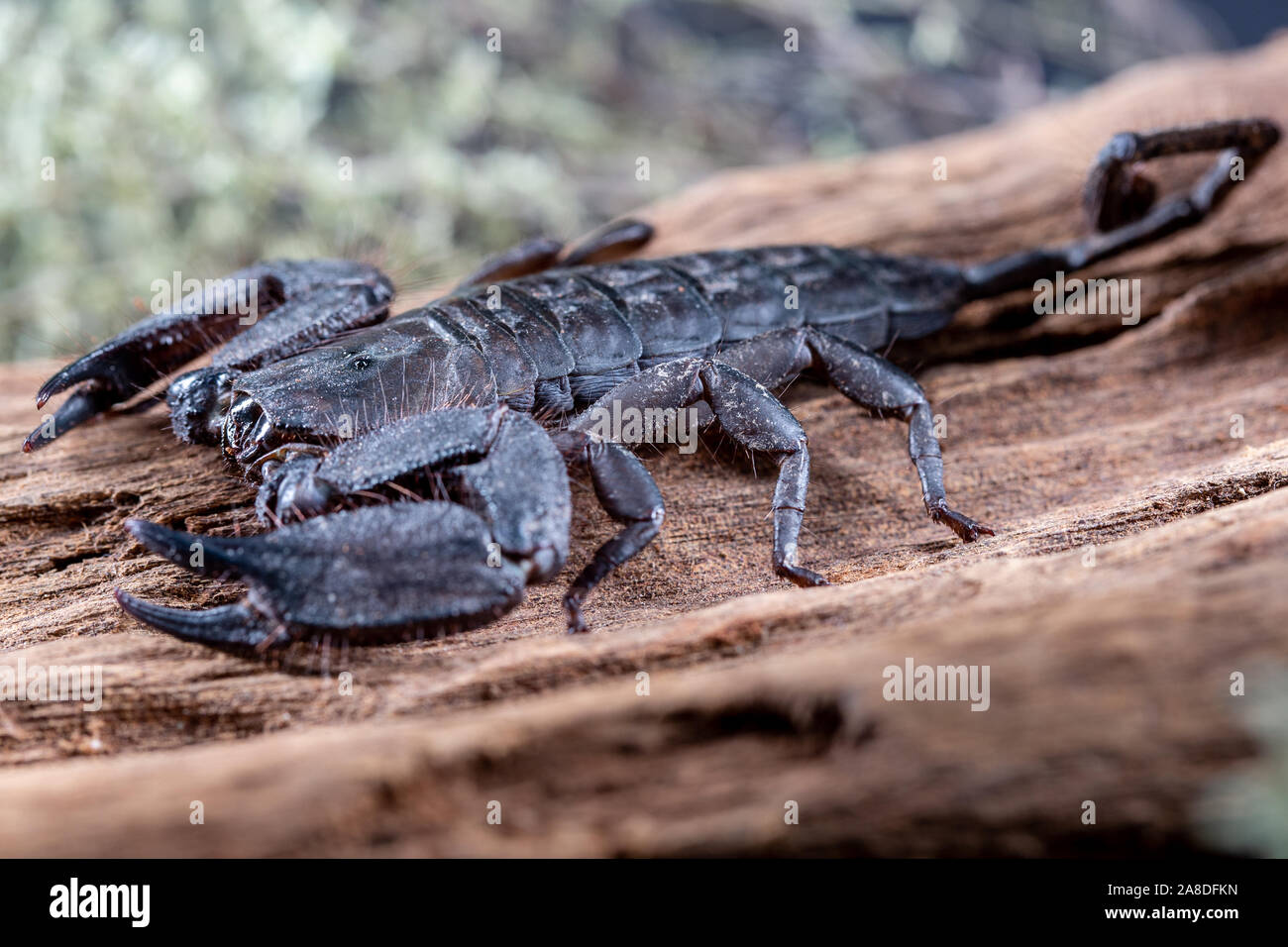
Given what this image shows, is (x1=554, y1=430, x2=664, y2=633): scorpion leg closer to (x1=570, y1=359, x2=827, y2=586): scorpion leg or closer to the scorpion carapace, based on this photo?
the scorpion carapace

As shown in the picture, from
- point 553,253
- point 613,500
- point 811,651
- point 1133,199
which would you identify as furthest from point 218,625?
point 1133,199

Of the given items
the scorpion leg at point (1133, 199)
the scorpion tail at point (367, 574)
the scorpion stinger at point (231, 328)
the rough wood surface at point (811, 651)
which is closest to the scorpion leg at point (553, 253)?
the scorpion stinger at point (231, 328)

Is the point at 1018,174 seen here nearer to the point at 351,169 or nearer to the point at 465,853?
the point at 351,169

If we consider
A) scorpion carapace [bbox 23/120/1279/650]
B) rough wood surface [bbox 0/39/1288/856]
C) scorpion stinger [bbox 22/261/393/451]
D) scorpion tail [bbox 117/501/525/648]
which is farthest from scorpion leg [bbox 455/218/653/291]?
scorpion tail [bbox 117/501/525/648]

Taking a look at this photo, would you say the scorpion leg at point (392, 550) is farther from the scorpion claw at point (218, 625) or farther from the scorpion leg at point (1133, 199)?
the scorpion leg at point (1133, 199)
